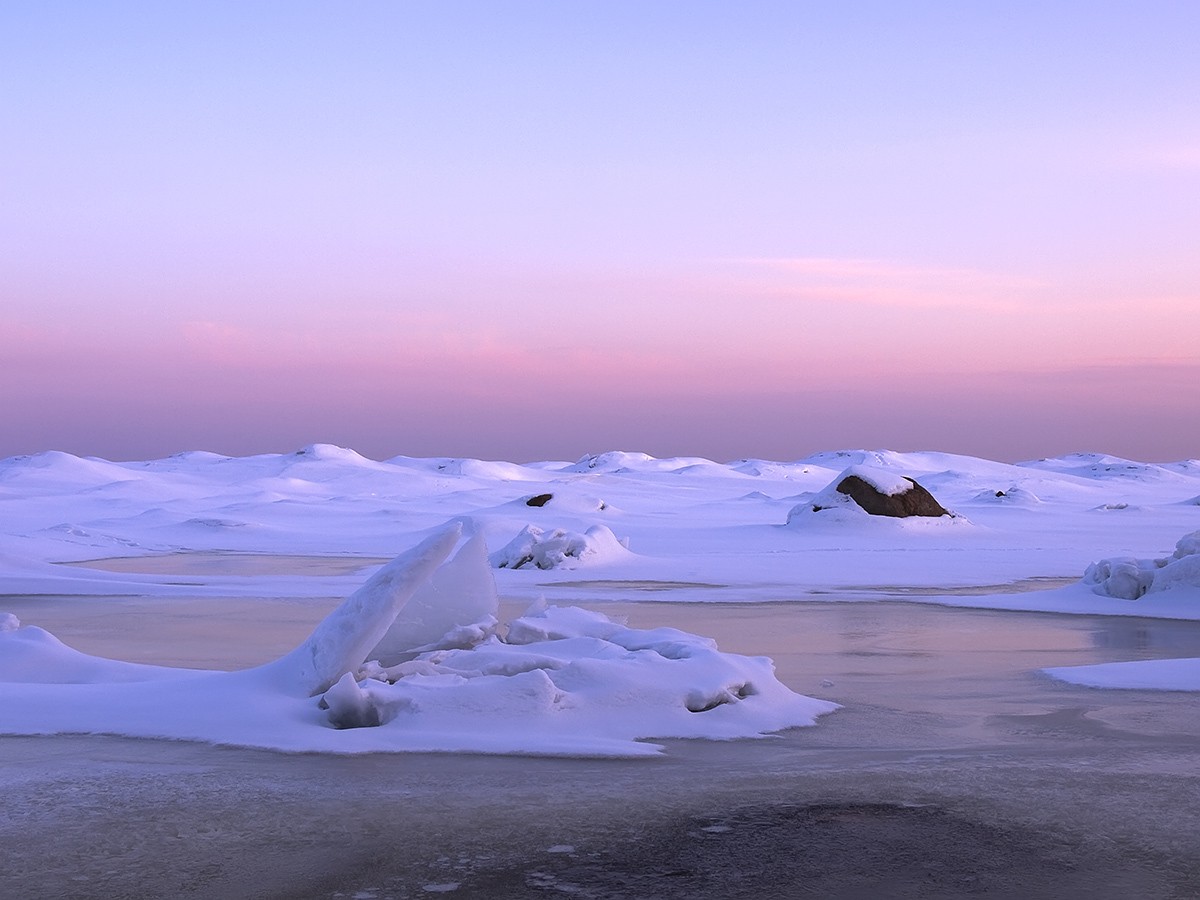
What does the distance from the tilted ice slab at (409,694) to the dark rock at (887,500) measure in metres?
18.8

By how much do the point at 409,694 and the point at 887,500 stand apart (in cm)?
2114

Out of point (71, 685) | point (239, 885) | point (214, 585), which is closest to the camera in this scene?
point (239, 885)

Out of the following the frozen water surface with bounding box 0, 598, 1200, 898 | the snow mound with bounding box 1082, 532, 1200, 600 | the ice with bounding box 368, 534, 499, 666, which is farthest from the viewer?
the snow mound with bounding box 1082, 532, 1200, 600

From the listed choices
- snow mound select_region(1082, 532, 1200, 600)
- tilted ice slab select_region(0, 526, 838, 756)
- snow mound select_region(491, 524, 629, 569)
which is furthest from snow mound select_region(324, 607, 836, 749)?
snow mound select_region(491, 524, 629, 569)

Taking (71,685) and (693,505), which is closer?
(71,685)

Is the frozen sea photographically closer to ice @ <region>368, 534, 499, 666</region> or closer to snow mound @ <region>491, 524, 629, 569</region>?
ice @ <region>368, 534, 499, 666</region>

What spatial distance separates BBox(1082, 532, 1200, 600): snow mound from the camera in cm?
1374

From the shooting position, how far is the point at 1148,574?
14094 mm

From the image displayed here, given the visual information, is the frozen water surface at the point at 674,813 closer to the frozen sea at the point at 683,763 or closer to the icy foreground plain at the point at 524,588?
the frozen sea at the point at 683,763

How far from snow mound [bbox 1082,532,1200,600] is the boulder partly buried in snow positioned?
12326 millimetres

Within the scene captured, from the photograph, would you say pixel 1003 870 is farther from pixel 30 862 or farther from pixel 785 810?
pixel 30 862

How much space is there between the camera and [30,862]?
15.0 ft

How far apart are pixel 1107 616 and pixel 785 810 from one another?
8.97m

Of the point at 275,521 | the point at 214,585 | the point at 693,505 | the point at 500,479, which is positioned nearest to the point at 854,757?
the point at 214,585
